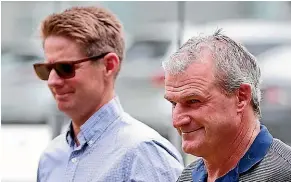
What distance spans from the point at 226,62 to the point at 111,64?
2.81ft

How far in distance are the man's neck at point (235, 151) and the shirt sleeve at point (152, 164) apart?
0.48m

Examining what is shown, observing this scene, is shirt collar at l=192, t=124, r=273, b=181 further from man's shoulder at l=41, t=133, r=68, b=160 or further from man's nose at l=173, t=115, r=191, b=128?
man's shoulder at l=41, t=133, r=68, b=160

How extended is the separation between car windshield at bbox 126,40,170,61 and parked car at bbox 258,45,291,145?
0.80 m

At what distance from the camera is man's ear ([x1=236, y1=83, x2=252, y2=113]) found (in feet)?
5.86

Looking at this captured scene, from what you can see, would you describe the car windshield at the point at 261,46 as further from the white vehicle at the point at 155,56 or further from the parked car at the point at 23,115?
the parked car at the point at 23,115

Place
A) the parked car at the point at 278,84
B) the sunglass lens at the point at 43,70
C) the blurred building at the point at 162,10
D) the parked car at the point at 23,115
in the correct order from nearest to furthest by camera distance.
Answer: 1. the sunglass lens at the point at 43,70
2. the blurred building at the point at 162,10
3. the parked car at the point at 278,84
4. the parked car at the point at 23,115

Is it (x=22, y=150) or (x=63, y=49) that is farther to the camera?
(x=22, y=150)

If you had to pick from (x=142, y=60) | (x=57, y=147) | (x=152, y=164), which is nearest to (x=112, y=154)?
(x=152, y=164)

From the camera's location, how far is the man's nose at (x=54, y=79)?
8.25 feet

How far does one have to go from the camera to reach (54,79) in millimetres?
2539

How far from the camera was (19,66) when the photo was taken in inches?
229

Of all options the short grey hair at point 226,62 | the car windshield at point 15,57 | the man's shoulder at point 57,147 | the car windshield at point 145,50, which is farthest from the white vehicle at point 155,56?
the short grey hair at point 226,62

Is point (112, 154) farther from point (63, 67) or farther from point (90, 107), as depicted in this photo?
point (63, 67)

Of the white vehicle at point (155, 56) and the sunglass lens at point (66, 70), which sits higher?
the sunglass lens at point (66, 70)
